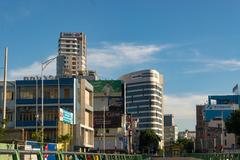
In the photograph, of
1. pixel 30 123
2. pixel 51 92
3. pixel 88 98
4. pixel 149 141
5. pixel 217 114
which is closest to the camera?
pixel 30 123

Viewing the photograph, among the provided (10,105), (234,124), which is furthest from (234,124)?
(10,105)

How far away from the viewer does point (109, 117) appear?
141 metres

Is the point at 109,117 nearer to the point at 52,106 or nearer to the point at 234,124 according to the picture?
the point at 52,106

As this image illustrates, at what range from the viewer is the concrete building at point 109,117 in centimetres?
13988

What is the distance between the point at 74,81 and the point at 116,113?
43.7 metres

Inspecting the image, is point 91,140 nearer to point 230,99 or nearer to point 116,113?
point 116,113

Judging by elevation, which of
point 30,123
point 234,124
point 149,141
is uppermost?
point 30,123

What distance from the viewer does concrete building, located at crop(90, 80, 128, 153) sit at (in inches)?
5507

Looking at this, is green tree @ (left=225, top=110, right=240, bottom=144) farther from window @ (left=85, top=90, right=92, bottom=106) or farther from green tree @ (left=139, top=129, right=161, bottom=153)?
green tree @ (left=139, top=129, right=161, bottom=153)

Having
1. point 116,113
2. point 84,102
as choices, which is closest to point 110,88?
point 116,113

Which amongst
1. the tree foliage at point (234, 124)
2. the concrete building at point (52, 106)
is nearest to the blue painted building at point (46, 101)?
the concrete building at point (52, 106)

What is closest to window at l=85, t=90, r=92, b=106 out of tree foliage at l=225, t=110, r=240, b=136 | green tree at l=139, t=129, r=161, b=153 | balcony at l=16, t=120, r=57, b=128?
balcony at l=16, t=120, r=57, b=128

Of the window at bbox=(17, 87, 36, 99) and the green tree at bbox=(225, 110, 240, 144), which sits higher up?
the window at bbox=(17, 87, 36, 99)

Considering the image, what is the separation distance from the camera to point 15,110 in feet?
316
